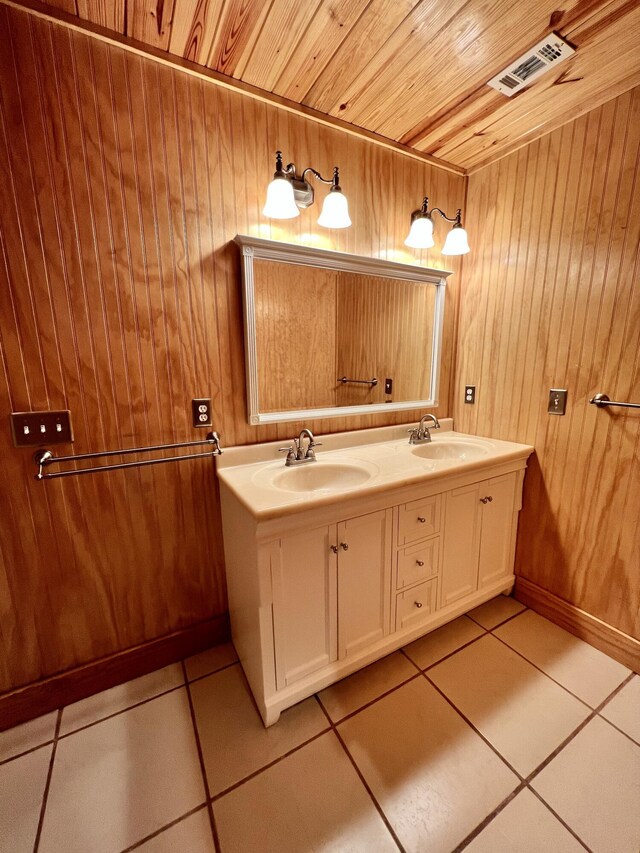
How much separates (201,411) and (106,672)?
1064 millimetres

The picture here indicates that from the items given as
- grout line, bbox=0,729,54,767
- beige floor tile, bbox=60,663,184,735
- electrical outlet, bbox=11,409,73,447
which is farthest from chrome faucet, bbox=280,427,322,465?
grout line, bbox=0,729,54,767

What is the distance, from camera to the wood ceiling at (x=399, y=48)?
99 cm

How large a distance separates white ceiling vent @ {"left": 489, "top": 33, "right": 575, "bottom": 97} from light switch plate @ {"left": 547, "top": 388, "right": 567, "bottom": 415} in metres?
1.18

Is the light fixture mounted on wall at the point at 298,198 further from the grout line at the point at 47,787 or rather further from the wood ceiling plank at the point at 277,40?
→ the grout line at the point at 47,787

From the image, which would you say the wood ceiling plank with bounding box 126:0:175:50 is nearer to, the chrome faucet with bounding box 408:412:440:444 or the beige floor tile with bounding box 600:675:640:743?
the chrome faucet with bounding box 408:412:440:444

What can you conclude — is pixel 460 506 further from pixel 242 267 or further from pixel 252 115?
pixel 252 115

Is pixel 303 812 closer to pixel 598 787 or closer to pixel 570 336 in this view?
pixel 598 787

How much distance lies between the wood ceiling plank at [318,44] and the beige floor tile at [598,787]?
2.33 metres

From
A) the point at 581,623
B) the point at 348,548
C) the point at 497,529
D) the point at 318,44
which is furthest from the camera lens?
the point at 497,529

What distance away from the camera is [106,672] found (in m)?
1.31

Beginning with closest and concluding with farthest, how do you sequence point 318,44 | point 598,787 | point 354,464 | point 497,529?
point 598,787 < point 318,44 < point 354,464 < point 497,529

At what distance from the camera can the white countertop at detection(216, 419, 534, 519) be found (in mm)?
1079

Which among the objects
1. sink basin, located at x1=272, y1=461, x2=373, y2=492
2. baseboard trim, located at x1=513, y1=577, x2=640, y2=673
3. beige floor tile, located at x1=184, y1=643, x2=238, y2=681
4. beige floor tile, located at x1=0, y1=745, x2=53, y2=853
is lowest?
beige floor tile, located at x1=184, y1=643, x2=238, y2=681

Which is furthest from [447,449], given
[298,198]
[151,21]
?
[151,21]
